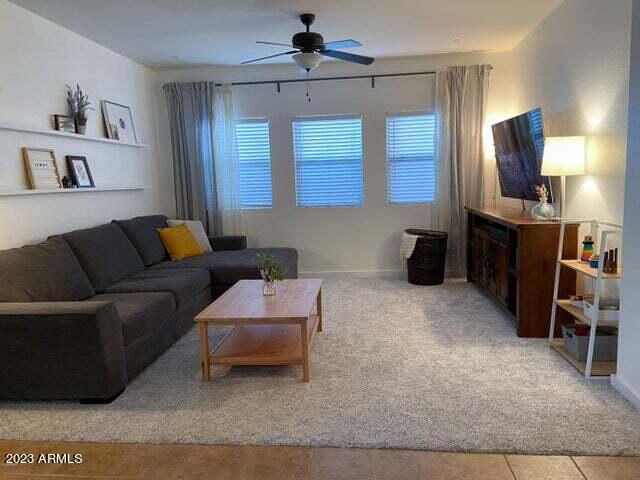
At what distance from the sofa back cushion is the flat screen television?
3.63 m

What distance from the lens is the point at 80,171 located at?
4.09 m

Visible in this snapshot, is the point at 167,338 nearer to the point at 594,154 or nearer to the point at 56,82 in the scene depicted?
the point at 56,82

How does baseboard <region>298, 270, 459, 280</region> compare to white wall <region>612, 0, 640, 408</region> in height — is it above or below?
below

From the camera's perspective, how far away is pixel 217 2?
3.49 meters

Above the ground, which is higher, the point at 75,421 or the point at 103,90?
the point at 103,90

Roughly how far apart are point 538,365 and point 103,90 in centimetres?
452

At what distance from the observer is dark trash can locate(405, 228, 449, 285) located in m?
5.01

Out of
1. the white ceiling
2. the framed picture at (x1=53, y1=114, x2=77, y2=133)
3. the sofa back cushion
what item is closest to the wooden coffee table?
the sofa back cushion

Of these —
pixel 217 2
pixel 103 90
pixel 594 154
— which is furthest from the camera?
pixel 103 90

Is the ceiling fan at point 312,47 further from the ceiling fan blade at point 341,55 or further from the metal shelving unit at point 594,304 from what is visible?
the metal shelving unit at point 594,304

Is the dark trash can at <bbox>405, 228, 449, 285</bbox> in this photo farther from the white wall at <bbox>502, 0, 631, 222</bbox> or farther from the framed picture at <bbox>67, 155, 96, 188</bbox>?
the framed picture at <bbox>67, 155, 96, 188</bbox>

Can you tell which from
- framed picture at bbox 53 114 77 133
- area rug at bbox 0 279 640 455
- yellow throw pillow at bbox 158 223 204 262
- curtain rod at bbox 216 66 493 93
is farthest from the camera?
curtain rod at bbox 216 66 493 93

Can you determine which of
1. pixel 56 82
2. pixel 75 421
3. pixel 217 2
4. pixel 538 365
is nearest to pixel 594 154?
pixel 538 365

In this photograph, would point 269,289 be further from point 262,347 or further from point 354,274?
point 354,274
